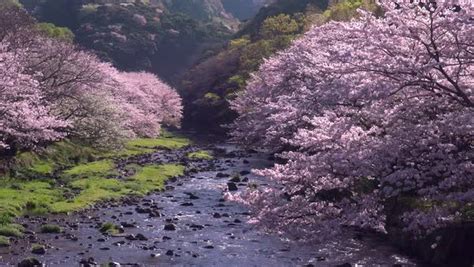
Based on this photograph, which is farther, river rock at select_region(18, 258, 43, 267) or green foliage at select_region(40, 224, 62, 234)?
green foliage at select_region(40, 224, 62, 234)

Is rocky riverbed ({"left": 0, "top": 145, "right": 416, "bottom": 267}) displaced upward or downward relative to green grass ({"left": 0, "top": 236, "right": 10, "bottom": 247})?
upward

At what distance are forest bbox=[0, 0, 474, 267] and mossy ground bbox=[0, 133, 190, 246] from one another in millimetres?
149

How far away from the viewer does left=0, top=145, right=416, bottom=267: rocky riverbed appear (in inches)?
847

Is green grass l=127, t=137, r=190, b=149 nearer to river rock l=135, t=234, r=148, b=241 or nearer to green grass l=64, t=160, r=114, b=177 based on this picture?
green grass l=64, t=160, r=114, b=177

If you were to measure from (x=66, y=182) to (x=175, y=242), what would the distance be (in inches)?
537

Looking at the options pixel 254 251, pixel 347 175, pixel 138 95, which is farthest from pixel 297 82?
pixel 138 95

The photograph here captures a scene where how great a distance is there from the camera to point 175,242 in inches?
973

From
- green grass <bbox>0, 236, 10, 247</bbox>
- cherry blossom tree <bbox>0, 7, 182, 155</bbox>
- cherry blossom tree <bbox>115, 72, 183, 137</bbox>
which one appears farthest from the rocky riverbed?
cherry blossom tree <bbox>115, 72, 183, 137</bbox>

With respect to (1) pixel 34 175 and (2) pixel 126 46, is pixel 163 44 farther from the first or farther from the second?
(1) pixel 34 175

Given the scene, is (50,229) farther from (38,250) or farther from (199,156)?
(199,156)

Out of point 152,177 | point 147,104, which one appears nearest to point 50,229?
point 152,177

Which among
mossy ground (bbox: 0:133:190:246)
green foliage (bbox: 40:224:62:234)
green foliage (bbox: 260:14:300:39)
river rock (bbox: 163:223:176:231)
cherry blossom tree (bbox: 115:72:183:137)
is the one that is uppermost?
green foliage (bbox: 260:14:300:39)

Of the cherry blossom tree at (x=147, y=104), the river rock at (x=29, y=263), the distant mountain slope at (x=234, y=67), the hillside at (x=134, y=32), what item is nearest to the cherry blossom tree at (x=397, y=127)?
the river rock at (x=29, y=263)

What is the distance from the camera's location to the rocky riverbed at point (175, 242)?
2152 cm
